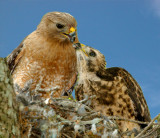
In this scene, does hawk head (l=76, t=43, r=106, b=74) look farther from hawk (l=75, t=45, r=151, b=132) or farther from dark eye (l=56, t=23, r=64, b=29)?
dark eye (l=56, t=23, r=64, b=29)

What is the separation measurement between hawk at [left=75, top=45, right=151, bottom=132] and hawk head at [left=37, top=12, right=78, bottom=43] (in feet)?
8.39

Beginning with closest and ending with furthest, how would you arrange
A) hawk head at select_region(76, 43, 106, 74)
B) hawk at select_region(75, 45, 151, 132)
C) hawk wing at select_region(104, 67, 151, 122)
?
hawk at select_region(75, 45, 151, 132)
hawk wing at select_region(104, 67, 151, 122)
hawk head at select_region(76, 43, 106, 74)

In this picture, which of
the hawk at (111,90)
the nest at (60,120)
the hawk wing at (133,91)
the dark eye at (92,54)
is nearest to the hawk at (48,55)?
the nest at (60,120)

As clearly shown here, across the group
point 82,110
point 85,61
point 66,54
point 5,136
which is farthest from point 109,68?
point 5,136

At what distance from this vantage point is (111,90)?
8062mm

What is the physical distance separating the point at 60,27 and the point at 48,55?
0.68m

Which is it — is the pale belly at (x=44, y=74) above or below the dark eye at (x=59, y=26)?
below

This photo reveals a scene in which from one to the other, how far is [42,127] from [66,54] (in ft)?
8.37

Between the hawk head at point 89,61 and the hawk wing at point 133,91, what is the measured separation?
0.33m

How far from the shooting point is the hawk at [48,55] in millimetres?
5785

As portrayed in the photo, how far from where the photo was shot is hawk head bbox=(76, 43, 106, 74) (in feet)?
28.5

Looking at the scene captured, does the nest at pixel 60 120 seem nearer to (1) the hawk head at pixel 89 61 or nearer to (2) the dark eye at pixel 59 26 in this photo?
(2) the dark eye at pixel 59 26

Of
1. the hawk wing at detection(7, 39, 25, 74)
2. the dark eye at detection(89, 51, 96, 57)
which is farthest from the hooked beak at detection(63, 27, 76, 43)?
the dark eye at detection(89, 51, 96, 57)

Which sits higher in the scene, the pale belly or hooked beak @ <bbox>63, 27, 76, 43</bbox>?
hooked beak @ <bbox>63, 27, 76, 43</bbox>
